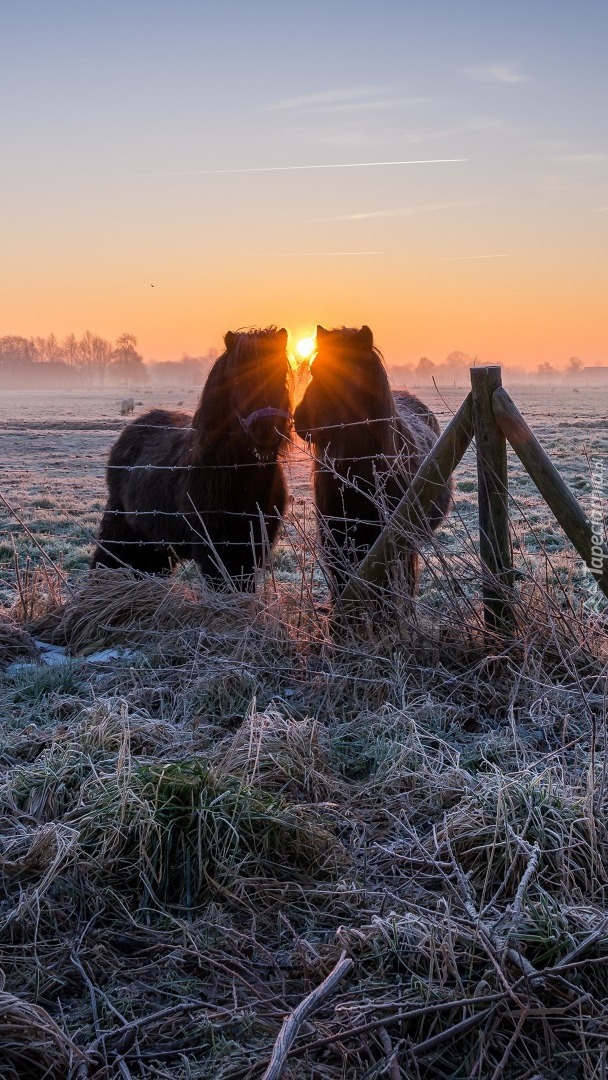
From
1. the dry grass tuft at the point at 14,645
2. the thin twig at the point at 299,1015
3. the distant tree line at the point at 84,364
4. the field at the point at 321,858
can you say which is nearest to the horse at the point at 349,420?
the field at the point at 321,858

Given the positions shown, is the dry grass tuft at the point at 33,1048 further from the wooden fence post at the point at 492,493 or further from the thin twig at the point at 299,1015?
the wooden fence post at the point at 492,493

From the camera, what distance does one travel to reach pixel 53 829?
2.69 meters

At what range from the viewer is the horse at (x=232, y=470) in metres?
5.53

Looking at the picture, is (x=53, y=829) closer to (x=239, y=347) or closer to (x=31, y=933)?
(x=31, y=933)

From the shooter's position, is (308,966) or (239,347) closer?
(308,966)

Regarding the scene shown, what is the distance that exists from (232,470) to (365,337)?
4.16 feet

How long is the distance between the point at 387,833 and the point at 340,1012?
877 millimetres

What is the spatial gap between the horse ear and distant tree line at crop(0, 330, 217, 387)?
13770 cm

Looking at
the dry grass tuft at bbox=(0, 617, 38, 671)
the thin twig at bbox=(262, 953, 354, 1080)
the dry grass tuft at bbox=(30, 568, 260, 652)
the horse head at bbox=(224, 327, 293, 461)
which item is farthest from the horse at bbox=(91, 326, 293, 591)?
the thin twig at bbox=(262, 953, 354, 1080)

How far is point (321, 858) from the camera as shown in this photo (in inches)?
107

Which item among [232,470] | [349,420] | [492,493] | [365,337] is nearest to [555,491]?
[492,493]

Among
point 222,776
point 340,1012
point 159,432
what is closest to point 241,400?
point 159,432

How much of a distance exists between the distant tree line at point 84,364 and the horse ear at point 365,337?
138 m

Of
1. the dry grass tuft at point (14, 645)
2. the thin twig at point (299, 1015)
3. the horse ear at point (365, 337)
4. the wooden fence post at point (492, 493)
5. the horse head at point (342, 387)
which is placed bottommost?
the dry grass tuft at point (14, 645)
